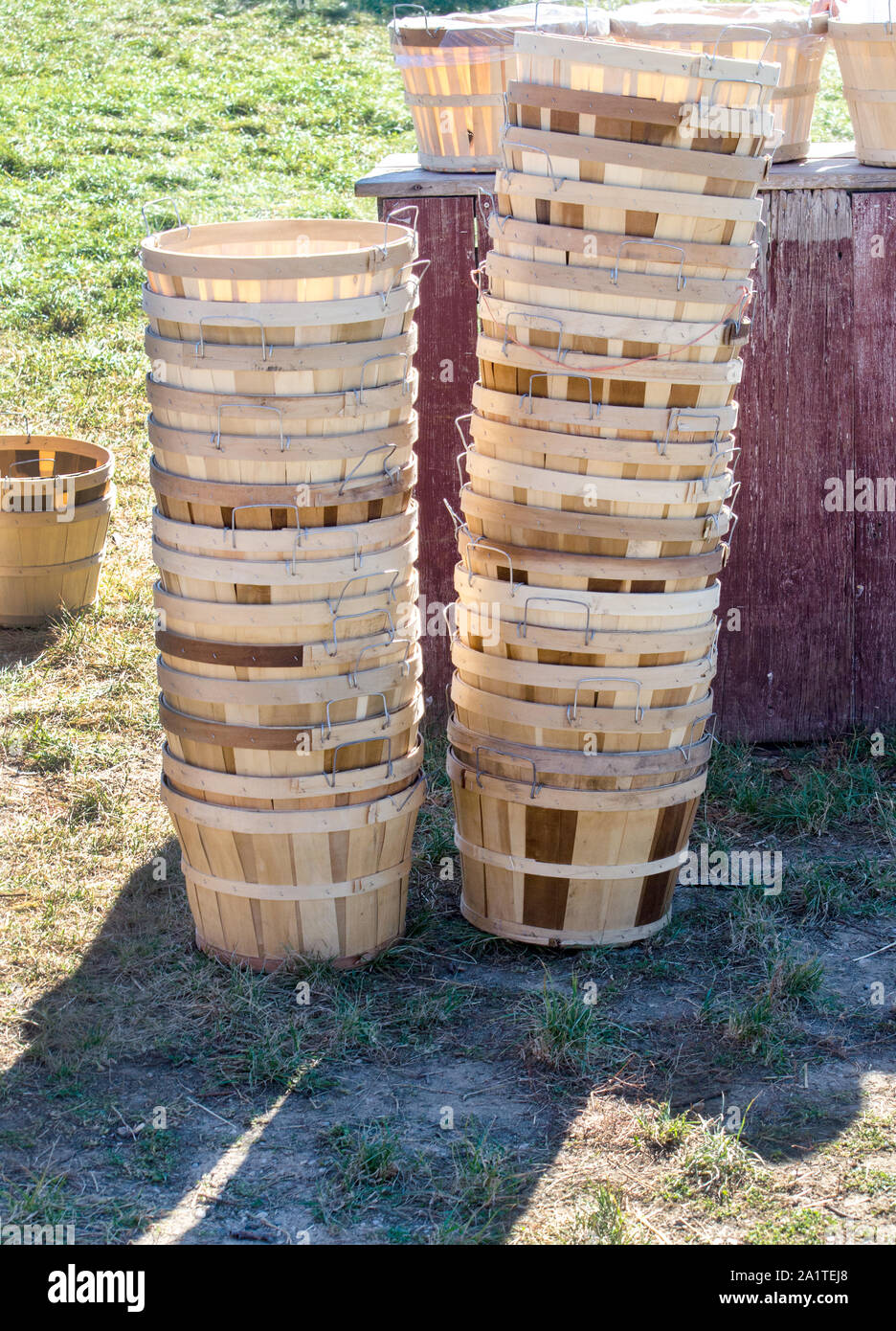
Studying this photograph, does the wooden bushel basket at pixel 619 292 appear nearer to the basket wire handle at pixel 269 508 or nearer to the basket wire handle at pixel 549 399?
the basket wire handle at pixel 549 399

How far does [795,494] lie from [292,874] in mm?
2773

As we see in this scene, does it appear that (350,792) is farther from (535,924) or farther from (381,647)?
(535,924)

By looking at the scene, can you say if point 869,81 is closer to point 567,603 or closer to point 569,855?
point 567,603

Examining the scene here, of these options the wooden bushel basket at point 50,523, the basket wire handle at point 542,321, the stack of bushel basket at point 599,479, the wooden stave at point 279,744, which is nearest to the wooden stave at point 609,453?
the stack of bushel basket at point 599,479

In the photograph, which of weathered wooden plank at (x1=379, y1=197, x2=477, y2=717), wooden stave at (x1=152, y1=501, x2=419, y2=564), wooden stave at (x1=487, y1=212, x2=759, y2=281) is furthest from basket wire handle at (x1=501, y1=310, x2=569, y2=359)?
weathered wooden plank at (x1=379, y1=197, x2=477, y2=717)

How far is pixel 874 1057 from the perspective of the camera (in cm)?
398

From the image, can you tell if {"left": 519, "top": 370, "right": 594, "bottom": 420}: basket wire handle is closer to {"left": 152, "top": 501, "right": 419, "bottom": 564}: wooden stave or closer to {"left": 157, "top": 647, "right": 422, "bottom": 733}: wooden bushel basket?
{"left": 152, "top": 501, "right": 419, "bottom": 564}: wooden stave

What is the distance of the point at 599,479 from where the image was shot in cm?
402

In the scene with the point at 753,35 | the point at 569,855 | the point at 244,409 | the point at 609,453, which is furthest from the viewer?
the point at 753,35

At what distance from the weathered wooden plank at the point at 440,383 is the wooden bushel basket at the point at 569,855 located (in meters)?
1.44

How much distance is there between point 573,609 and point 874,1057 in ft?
4.95

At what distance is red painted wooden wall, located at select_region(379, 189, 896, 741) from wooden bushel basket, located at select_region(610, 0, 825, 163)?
1.16 ft

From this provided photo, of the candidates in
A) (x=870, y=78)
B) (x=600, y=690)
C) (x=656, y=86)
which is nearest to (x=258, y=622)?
(x=600, y=690)

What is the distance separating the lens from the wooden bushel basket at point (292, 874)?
4.08 meters
